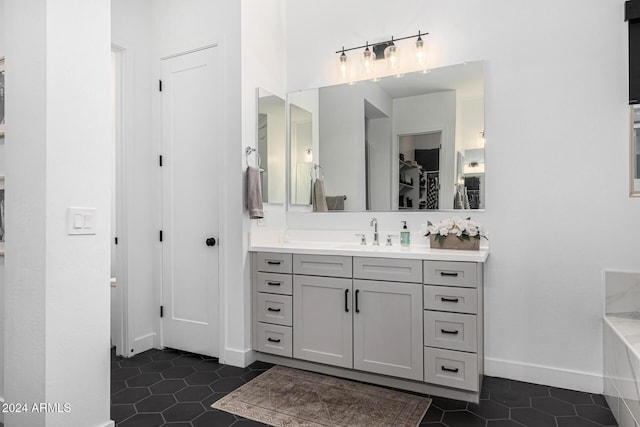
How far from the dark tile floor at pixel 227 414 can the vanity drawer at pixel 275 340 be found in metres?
0.14

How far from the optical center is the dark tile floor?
209 cm

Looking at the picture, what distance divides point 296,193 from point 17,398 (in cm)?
220

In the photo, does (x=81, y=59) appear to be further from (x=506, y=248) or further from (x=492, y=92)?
(x=506, y=248)

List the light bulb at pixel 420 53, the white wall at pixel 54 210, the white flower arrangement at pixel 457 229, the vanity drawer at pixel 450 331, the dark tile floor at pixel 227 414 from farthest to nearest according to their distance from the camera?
the light bulb at pixel 420 53
the white flower arrangement at pixel 457 229
the vanity drawer at pixel 450 331
the dark tile floor at pixel 227 414
the white wall at pixel 54 210

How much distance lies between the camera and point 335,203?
3.22 metres

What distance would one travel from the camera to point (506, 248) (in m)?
2.64

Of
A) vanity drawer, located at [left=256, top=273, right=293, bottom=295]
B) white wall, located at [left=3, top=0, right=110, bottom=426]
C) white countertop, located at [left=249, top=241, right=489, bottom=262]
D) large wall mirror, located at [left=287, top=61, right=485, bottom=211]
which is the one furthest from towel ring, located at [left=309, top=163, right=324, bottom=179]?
white wall, located at [left=3, top=0, right=110, bottom=426]

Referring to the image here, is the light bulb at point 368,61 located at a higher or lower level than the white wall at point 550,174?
higher

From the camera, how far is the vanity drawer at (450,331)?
7.34 feet

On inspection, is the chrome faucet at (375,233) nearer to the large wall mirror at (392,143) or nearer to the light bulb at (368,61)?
the large wall mirror at (392,143)

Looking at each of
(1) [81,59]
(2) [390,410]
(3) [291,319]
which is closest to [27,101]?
(1) [81,59]

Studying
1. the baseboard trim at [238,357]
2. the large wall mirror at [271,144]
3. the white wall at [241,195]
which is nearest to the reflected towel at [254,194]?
the white wall at [241,195]

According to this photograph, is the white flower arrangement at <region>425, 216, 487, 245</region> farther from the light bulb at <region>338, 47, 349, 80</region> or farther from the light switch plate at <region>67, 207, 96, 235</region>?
the light switch plate at <region>67, 207, 96, 235</region>

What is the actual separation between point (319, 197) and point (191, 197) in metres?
1.01
